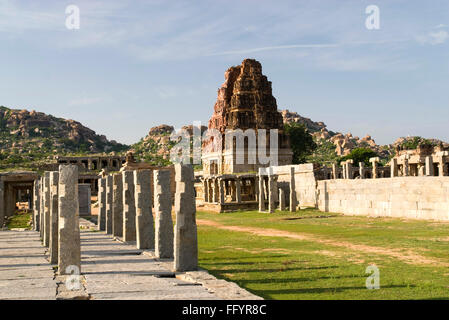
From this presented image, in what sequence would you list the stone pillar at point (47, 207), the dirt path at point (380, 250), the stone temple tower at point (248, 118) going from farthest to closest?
the stone temple tower at point (248, 118), the stone pillar at point (47, 207), the dirt path at point (380, 250)

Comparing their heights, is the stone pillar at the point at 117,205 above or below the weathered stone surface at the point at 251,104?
below

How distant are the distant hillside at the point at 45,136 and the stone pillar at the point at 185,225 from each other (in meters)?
109

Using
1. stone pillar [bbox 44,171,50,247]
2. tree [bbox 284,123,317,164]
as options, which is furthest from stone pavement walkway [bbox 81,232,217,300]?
tree [bbox 284,123,317,164]

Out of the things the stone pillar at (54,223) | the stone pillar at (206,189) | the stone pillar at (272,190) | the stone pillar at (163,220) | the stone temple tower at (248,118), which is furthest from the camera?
the stone temple tower at (248,118)

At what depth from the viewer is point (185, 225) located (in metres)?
11.8

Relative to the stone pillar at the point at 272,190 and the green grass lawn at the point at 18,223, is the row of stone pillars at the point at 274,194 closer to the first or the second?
the stone pillar at the point at 272,190

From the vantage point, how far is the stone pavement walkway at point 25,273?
9.03 metres

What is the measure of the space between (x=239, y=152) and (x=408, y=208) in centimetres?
Result: 3435

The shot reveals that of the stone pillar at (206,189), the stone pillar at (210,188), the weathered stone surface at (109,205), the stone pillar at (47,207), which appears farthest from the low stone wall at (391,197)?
the stone pillar at (206,189)

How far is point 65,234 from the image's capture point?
11086 mm

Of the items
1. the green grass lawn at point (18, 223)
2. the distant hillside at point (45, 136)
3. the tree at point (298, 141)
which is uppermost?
the distant hillside at point (45, 136)

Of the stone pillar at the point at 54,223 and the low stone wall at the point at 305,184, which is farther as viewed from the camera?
the low stone wall at the point at 305,184

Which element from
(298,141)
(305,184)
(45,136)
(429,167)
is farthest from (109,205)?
(45,136)
